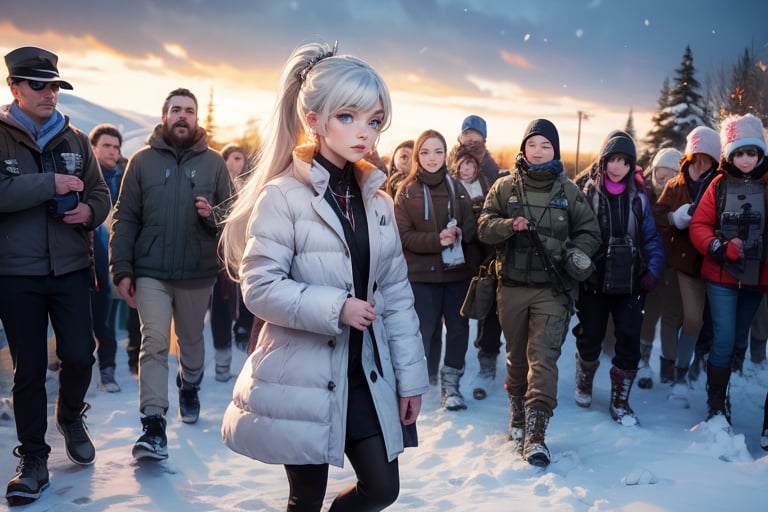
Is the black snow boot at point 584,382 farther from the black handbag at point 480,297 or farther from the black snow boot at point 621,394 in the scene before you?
the black handbag at point 480,297

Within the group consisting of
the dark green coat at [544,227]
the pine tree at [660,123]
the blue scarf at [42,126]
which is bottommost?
the dark green coat at [544,227]

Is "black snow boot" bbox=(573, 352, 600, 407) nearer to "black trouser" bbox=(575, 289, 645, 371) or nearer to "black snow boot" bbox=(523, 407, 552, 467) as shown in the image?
"black trouser" bbox=(575, 289, 645, 371)

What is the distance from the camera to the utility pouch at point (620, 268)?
5.52 meters

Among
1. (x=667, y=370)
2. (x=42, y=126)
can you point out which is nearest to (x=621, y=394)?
(x=667, y=370)

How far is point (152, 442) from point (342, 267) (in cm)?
267

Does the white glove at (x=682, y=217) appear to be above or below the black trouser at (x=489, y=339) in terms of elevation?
above

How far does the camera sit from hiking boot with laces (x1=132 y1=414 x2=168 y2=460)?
4.68 meters

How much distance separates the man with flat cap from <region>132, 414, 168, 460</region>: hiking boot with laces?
60cm

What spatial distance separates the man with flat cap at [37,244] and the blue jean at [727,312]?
14.7 feet

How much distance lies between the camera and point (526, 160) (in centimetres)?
515

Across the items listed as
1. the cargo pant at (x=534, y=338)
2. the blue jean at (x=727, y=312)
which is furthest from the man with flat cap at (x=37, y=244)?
the blue jean at (x=727, y=312)

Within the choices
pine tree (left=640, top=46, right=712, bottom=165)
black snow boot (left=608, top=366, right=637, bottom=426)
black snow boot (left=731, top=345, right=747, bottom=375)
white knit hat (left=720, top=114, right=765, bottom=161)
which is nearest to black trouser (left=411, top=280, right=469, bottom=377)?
black snow boot (left=608, top=366, right=637, bottom=426)

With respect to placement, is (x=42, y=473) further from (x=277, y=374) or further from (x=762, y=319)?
(x=762, y=319)

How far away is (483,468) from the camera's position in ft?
15.7
